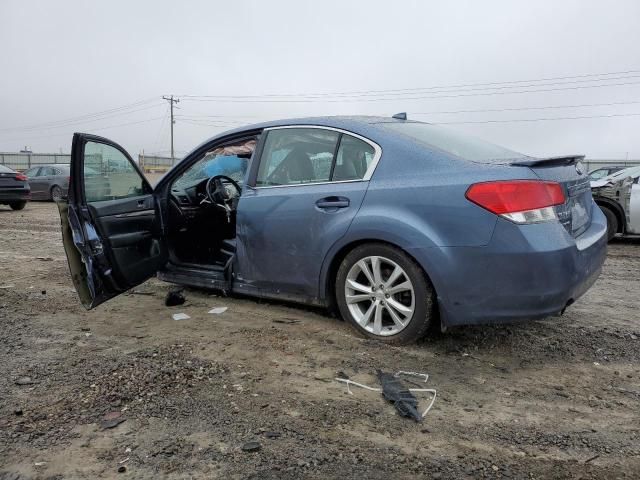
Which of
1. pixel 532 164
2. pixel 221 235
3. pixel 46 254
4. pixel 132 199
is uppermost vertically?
pixel 532 164

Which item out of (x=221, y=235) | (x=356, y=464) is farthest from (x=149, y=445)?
(x=221, y=235)

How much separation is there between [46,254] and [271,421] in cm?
596

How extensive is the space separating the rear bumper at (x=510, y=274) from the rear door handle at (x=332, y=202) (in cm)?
63

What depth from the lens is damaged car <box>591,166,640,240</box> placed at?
8.02 meters

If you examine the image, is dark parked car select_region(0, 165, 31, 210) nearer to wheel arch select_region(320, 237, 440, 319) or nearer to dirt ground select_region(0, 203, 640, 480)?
dirt ground select_region(0, 203, 640, 480)

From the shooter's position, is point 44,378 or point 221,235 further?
point 221,235

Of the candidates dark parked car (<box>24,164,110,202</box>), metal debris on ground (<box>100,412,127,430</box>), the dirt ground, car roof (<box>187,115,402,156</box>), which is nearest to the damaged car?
the dirt ground

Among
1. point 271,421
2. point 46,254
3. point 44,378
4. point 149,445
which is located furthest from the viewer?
point 46,254

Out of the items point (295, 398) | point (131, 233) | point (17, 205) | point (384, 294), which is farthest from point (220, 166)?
point (17, 205)

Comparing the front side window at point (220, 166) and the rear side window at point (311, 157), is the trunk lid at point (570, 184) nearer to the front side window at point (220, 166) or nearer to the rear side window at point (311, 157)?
the rear side window at point (311, 157)

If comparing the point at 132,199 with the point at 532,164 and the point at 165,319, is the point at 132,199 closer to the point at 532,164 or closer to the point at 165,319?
the point at 165,319

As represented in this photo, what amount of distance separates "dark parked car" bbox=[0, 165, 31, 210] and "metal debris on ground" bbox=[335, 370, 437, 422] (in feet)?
45.1

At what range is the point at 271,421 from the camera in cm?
263

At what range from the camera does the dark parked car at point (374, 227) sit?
10.2 feet
